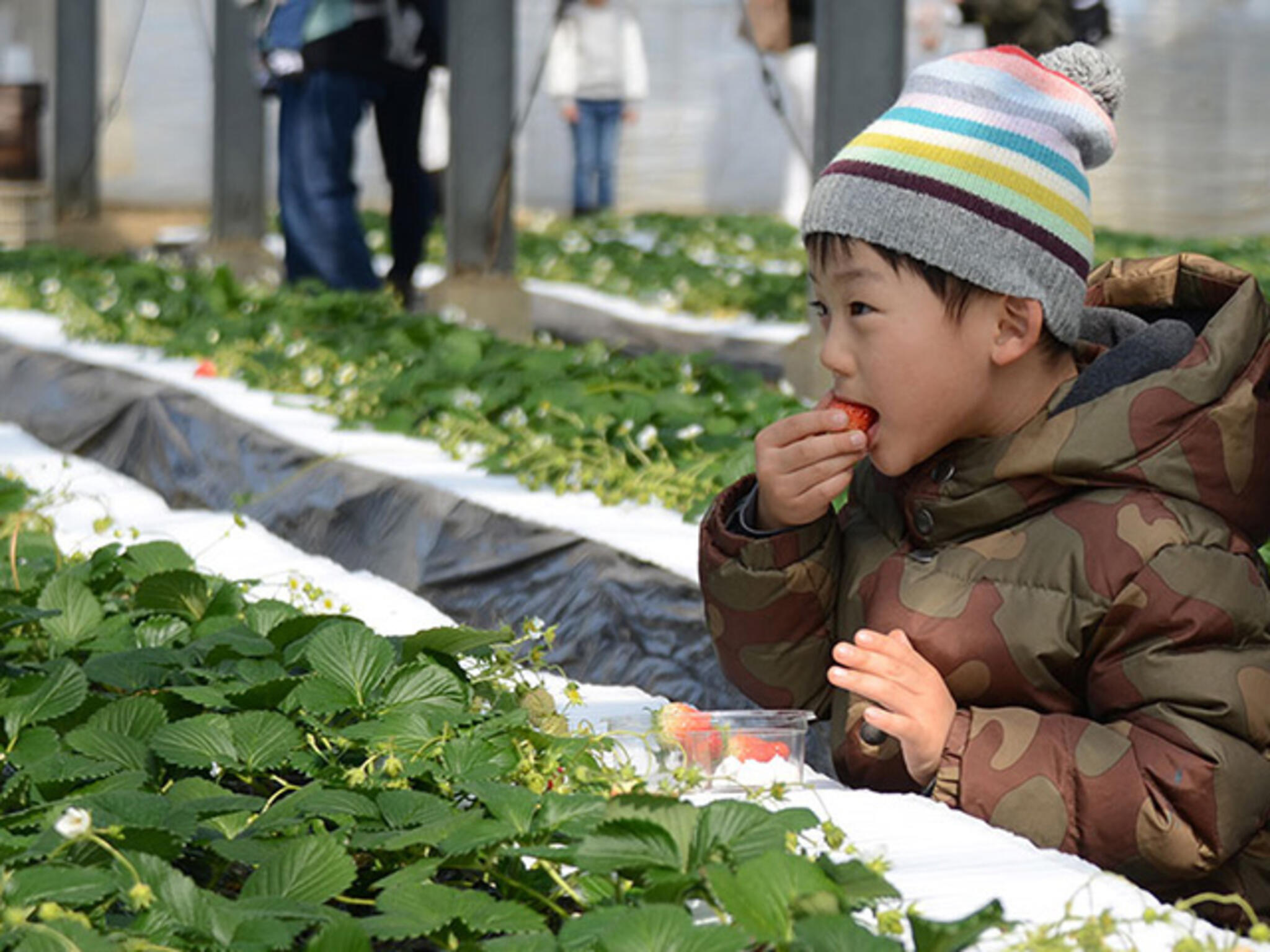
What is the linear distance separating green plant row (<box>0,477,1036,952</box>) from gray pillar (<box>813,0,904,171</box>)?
13.8ft

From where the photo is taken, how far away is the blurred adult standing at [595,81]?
1706 cm

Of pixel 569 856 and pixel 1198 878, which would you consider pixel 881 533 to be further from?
pixel 569 856

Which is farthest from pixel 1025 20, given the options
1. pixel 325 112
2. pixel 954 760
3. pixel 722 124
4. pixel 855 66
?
pixel 722 124

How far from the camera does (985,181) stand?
241 centimetres

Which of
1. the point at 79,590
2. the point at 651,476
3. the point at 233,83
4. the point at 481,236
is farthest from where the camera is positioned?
the point at 233,83

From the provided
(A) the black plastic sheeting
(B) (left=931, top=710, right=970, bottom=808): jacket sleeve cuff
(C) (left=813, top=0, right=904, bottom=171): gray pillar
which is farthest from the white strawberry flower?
(C) (left=813, top=0, right=904, bottom=171): gray pillar

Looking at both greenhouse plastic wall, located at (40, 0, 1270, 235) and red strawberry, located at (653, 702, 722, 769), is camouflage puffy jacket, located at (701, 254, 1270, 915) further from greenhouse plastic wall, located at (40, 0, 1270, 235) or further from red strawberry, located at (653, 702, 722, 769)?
greenhouse plastic wall, located at (40, 0, 1270, 235)

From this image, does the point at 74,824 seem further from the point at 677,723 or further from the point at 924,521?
the point at 924,521

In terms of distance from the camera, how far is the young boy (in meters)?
2.24

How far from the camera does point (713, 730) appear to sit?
7.59 feet

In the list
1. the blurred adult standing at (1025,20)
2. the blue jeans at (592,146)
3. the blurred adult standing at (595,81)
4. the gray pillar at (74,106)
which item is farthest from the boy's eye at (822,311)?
the blue jeans at (592,146)

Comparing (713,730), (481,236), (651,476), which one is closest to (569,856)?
(713,730)

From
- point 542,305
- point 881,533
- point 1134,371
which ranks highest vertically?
point 1134,371

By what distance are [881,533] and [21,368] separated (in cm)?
516
